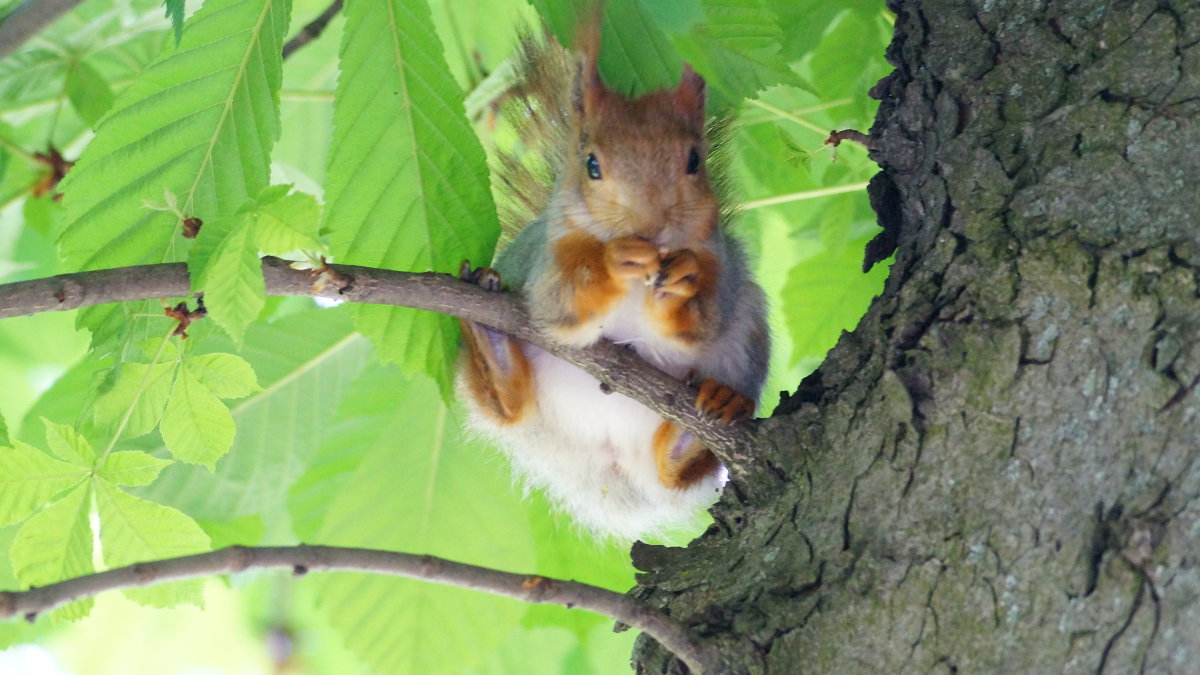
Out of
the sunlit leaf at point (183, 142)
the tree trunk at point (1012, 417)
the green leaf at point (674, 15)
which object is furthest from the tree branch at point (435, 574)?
the green leaf at point (674, 15)

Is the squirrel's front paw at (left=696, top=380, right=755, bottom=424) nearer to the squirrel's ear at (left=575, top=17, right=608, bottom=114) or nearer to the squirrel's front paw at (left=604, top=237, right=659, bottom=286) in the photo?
the squirrel's front paw at (left=604, top=237, right=659, bottom=286)

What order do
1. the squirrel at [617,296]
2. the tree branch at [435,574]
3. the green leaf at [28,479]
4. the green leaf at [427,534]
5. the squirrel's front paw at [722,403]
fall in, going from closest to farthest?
1. the tree branch at [435,574]
2. the green leaf at [28,479]
3. the squirrel's front paw at [722,403]
4. the squirrel at [617,296]
5. the green leaf at [427,534]

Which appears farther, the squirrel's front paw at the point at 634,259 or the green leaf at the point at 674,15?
the squirrel's front paw at the point at 634,259

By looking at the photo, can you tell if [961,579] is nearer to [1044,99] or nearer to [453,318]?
[1044,99]

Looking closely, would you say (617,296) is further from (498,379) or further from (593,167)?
(498,379)

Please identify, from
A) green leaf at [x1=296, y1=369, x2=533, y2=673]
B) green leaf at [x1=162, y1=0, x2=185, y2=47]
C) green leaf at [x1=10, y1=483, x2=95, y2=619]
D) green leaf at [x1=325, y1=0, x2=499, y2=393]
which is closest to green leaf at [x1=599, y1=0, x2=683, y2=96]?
green leaf at [x1=325, y1=0, x2=499, y2=393]

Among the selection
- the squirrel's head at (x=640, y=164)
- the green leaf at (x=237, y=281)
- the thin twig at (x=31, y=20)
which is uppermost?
the squirrel's head at (x=640, y=164)

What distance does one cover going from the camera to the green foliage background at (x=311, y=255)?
5.06ft

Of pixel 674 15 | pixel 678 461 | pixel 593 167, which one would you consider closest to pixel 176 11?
pixel 674 15

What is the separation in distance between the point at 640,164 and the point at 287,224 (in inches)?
32.5

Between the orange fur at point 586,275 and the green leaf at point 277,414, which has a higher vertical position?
the green leaf at point 277,414

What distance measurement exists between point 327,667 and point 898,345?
268 centimetres

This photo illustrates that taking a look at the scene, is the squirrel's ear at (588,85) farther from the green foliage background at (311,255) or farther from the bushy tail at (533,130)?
the green foliage background at (311,255)

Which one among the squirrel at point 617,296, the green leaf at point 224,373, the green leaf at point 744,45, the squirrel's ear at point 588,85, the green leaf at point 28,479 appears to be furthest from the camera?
the squirrel's ear at point 588,85
